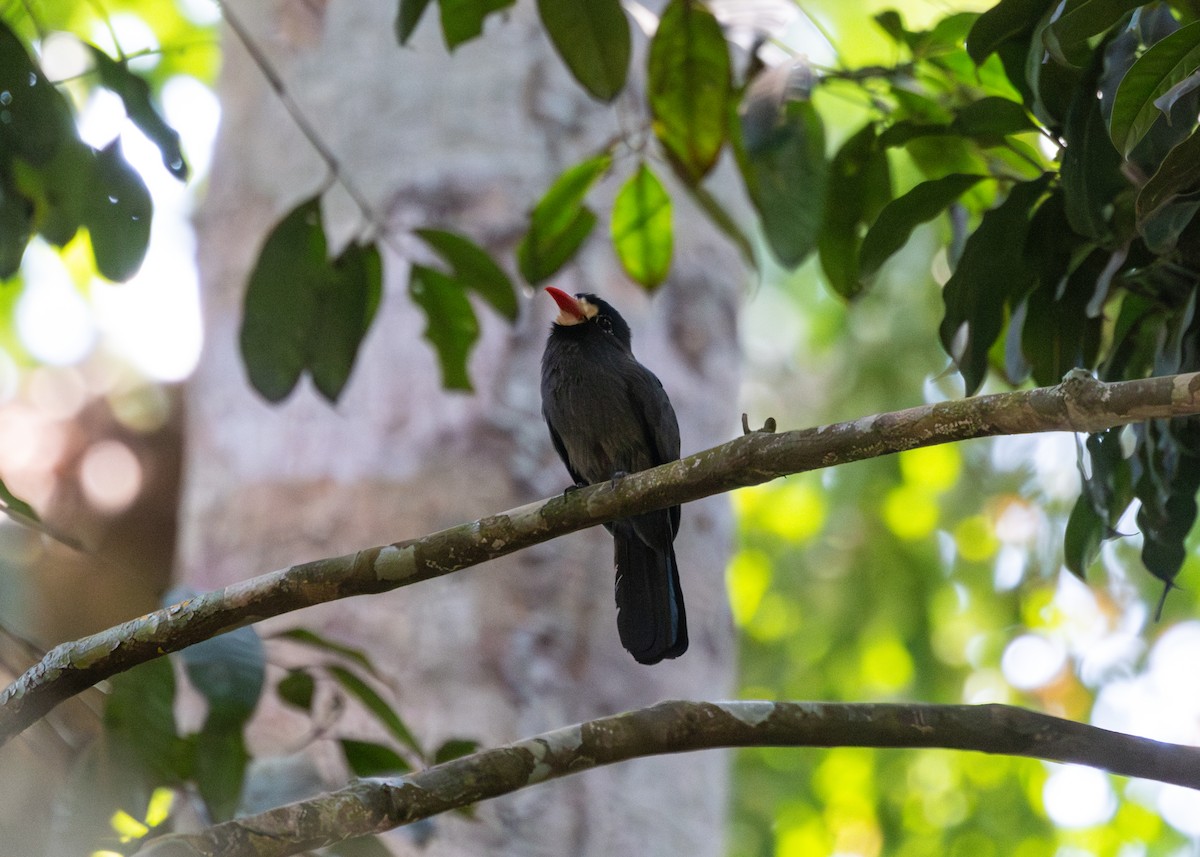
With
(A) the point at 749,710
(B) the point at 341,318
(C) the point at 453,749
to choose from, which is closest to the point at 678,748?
(A) the point at 749,710

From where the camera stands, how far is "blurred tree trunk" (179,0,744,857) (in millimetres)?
3562

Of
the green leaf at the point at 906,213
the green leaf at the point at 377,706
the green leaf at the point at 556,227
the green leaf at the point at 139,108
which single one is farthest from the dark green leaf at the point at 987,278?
the green leaf at the point at 139,108

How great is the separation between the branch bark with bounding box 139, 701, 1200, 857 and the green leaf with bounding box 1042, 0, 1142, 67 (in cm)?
101

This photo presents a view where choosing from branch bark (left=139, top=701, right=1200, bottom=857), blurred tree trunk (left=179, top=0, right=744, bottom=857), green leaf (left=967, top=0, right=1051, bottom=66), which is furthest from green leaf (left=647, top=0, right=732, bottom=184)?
branch bark (left=139, top=701, right=1200, bottom=857)

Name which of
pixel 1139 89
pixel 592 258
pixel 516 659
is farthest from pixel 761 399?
pixel 1139 89

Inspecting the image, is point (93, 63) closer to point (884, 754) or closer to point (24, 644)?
point (24, 644)

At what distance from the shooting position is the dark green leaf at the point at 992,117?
A: 7.82 feet

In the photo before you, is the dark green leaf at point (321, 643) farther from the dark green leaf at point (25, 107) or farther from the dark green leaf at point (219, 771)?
the dark green leaf at point (25, 107)

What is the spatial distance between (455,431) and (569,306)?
530 millimetres

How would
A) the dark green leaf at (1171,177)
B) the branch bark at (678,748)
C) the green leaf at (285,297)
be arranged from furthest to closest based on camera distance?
the green leaf at (285,297)
the branch bark at (678,748)
the dark green leaf at (1171,177)

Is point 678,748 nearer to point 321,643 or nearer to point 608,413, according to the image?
point 321,643

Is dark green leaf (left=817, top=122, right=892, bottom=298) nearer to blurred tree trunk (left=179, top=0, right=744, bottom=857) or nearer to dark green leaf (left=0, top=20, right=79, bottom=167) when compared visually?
blurred tree trunk (left=179, top=0, right=744, bottom=857)

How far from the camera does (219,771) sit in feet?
8.23

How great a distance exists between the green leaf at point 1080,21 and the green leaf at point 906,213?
0.50m
